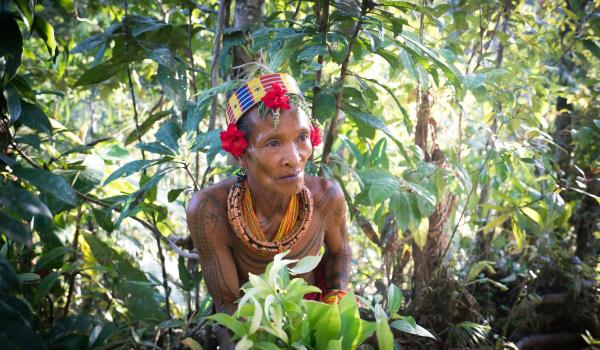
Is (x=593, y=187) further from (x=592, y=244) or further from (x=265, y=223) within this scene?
(x=265, y=223)

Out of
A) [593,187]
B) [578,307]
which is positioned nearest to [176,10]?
[593,187]

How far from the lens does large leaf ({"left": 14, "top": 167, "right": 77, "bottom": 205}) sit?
1495mm

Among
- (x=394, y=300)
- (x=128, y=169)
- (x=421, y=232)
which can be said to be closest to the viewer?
(x=394, y=300)

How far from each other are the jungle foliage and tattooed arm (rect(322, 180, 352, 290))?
0.15 meters

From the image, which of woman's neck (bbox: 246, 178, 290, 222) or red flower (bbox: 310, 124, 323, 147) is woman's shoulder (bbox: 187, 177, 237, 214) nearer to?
woman's neck (bbox: 246, 178, 290, 222)

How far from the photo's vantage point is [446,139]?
3123mm

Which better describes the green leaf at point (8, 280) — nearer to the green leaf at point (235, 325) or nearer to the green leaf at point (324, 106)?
the green leaf at point (235, 325)

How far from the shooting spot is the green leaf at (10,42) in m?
1.45

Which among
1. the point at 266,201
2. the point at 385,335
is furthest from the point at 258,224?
the point at 385,335

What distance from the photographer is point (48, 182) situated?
4.94ft

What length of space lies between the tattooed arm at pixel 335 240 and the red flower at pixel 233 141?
0.43m

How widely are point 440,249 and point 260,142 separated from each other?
1.50 metres

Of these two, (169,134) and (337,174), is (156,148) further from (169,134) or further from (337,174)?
(337,174)

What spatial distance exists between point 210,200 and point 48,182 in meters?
0.57
